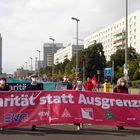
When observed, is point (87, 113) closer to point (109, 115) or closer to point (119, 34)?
point (109, 115)

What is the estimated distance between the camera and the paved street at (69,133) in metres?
12.3

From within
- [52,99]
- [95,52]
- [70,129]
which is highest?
[95,52]

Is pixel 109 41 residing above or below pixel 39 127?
above

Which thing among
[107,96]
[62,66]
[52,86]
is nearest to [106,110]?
[107,96]

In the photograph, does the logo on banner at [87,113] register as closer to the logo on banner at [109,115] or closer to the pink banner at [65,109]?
the pink banner at [65,109]

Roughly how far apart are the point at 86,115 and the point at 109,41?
17645 cm

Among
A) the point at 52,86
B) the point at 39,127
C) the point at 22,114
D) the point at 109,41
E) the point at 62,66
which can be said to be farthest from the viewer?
the point at 109,41

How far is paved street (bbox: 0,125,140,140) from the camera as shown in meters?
12.3

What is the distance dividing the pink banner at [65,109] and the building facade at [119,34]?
459 ft

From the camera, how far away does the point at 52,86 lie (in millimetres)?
32156

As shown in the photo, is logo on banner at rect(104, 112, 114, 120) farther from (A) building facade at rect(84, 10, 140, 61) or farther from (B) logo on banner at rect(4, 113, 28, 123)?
(A) building facade at rect(84, 10, 140, 61)

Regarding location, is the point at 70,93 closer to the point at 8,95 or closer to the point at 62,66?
the point at 8,95

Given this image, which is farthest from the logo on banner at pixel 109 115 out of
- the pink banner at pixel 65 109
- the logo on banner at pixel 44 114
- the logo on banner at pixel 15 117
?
the logo on banner at pixel 15 117

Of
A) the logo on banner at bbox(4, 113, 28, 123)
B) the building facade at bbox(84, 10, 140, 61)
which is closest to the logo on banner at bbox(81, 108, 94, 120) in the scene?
the logo on banner at bbox(4, 113, 28, 123)
